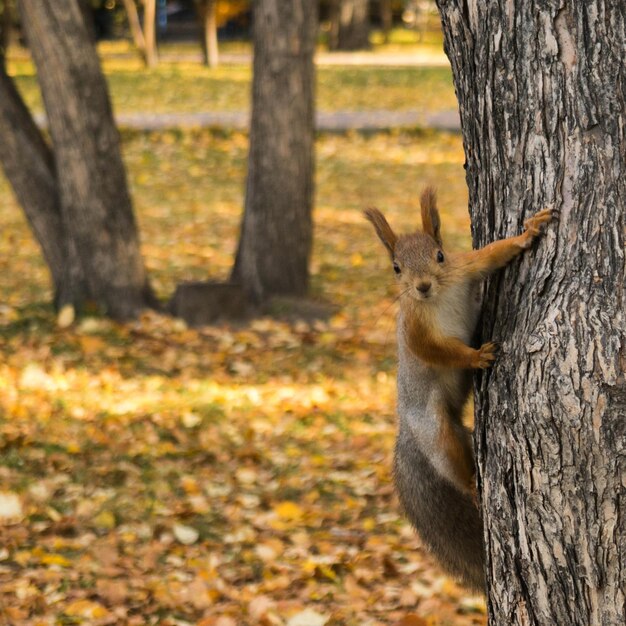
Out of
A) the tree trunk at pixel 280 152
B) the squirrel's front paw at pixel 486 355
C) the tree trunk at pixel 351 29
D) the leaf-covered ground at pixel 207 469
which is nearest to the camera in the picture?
the squirrel's front paw at pixel 486 355

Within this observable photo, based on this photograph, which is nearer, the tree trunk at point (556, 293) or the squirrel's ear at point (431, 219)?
the tree trunk at point (556, 293)

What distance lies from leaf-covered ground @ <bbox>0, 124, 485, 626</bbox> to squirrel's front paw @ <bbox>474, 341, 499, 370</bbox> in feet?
2.09

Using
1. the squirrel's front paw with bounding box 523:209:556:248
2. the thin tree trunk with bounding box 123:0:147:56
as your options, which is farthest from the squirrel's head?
the thin tree trunk with bounding box 123:0:147:56

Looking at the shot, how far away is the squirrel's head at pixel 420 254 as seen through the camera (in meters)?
2.74

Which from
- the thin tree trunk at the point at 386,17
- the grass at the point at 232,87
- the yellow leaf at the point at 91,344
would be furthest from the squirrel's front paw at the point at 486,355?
the thin tree trunk at the point at 386,17

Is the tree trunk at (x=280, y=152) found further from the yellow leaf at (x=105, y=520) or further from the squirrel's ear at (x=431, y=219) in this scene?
the squirrel's ear at (x=431, y=219)

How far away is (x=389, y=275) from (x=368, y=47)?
964 inches

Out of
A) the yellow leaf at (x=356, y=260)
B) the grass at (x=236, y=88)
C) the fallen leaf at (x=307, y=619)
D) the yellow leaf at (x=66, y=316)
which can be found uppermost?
the grass at (x=236, y=88)

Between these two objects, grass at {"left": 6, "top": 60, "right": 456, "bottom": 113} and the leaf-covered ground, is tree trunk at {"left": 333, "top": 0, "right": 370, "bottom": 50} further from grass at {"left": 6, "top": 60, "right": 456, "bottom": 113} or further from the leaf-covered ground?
the leaf-covered ground

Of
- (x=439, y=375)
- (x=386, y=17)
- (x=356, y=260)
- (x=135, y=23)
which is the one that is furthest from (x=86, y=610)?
(x=386, y=17)

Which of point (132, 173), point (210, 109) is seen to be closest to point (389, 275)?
point (132, 173)

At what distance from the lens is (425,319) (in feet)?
9.05

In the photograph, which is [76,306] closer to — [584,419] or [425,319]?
[425,319]

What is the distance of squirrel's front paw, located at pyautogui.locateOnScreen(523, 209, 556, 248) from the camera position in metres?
2.43
